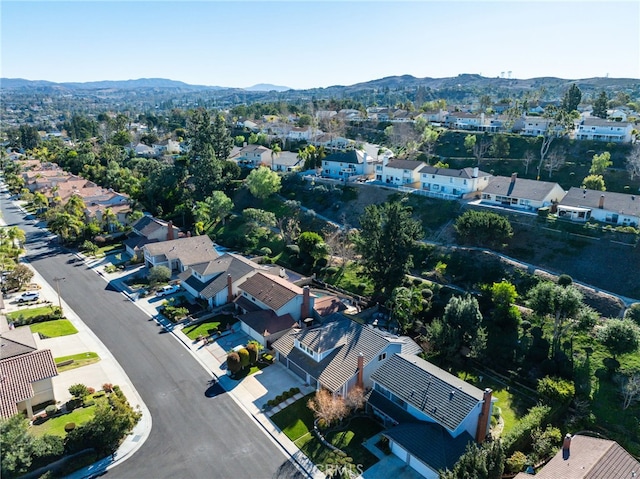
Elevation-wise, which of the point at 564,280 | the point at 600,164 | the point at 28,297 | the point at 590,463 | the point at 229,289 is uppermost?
the point at 600,164

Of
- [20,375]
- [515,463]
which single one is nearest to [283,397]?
[515,463]

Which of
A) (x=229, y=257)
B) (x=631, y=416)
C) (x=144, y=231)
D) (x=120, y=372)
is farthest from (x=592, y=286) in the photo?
(x=144, y=231)

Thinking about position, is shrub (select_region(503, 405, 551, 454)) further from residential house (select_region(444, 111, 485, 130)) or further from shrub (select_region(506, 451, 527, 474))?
residential house (select_region(444, 111, 485, 130))

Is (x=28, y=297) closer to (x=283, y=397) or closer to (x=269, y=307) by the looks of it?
(x=269, y=307)

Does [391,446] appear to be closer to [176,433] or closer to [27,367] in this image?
[176,433]

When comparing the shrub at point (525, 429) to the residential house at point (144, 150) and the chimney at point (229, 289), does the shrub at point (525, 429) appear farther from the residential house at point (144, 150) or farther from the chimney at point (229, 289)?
the residential house at point (144, 150)

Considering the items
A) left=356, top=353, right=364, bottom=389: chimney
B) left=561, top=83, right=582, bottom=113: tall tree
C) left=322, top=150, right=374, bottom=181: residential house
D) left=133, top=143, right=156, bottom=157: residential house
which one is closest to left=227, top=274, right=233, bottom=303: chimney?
left=356, top=353, right=364, bottom=389: chimney
